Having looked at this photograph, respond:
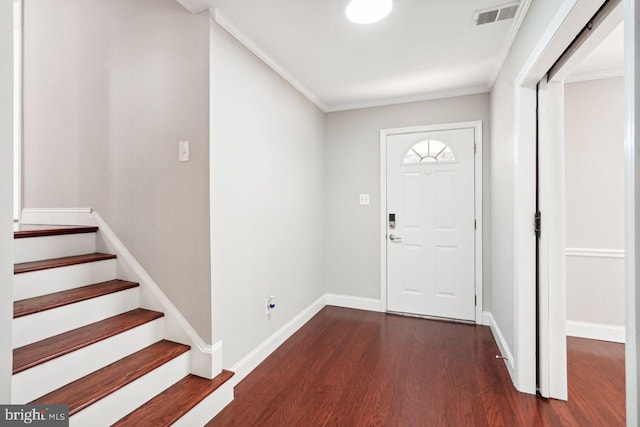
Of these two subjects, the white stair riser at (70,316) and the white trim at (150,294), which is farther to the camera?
the white trim at (150,294)

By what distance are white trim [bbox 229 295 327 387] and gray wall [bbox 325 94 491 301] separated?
575 mm

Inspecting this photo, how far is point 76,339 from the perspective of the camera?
1561 millimetres

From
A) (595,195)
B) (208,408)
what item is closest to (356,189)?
(595,195)

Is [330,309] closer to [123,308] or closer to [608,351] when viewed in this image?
[123,308]

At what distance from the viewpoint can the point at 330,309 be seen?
3508 mm

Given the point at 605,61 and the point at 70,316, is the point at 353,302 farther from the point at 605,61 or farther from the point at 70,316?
the point at 605,61

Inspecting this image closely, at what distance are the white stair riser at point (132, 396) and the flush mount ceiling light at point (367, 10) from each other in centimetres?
234

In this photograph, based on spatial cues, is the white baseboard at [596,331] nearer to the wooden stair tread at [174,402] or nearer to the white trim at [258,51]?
the wooden stair tread at [174,402]

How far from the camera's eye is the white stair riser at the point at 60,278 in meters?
1.67

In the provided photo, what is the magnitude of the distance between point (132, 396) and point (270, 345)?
1.10 metres

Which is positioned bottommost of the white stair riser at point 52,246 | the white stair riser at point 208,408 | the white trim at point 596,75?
the white stair riser at point 208,408

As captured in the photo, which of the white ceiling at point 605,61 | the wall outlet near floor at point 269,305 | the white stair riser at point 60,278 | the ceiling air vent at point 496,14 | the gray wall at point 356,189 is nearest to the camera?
the white stair riser at point 60,278

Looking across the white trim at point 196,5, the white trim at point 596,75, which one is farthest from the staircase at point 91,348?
the white trim at point 596,75

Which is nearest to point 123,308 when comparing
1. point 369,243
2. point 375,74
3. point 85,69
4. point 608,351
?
point 85,69
